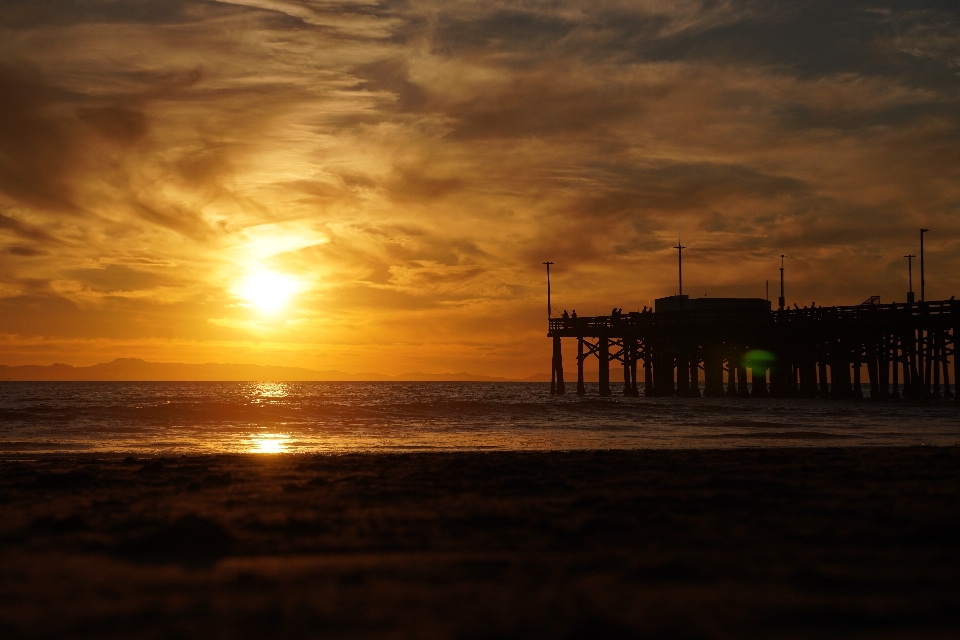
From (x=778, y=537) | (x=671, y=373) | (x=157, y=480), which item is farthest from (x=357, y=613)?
(x=671, y=373)

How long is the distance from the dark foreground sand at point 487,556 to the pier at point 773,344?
34.0m

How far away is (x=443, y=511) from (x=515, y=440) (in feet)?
47.1

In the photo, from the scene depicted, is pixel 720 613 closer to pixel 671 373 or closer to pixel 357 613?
pixel 357 613

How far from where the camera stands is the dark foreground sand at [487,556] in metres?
4.54

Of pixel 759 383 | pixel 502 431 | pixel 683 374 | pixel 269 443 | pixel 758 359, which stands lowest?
pixel 502 431

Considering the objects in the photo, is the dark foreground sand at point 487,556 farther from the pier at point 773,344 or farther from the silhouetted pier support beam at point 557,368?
the silhouetted pier support beam at point 557,368

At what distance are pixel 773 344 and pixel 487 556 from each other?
4625cm

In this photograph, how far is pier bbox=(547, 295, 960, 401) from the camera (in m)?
42.5

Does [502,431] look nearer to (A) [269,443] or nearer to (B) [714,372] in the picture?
(A) [269,443]

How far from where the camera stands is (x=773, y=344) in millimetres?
49562

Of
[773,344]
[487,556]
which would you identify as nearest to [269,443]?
[487,556]

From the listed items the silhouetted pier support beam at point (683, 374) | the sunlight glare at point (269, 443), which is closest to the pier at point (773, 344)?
the silhouetted pier support beam at point (683, 374)

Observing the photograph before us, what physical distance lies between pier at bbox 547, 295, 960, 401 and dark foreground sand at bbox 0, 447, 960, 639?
34.0 metres

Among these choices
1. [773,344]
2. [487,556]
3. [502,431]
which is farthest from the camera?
[773,344]
